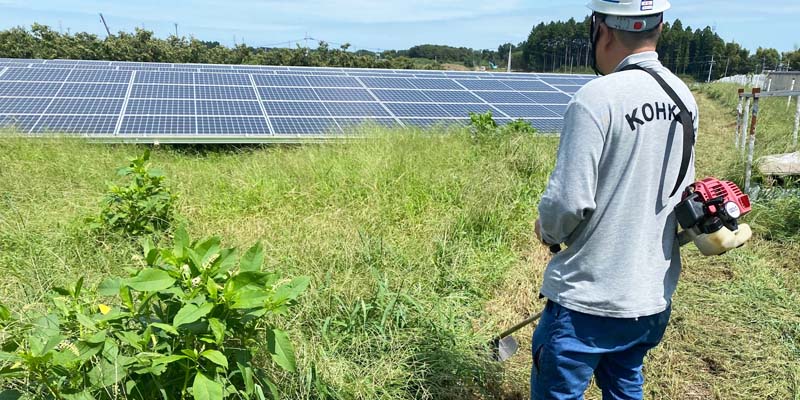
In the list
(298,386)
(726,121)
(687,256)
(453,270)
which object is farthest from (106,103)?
(726,121)

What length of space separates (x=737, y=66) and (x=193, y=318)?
69.2m

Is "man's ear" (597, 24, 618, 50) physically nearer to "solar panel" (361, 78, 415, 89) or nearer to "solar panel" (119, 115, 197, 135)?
"solar panel" (119, 115, 197, 135)

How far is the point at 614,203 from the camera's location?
1.46 m

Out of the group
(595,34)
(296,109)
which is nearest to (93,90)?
(296,109)

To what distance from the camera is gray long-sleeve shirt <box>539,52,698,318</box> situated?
54.1 inches

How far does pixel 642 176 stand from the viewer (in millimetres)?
1442

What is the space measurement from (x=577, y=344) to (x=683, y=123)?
72cm

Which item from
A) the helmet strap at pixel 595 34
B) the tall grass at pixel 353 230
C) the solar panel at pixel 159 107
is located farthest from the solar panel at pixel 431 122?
the helmet strap at pixel 595 34

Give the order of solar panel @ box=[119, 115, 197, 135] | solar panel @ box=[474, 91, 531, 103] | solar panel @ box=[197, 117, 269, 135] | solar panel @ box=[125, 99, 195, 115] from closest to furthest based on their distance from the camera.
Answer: solar panel @ box=[119, 115, 197, 135]
solar panel @ box=[197, 117, 269, 135]
solar panel @ box=[125, 99, 195, 115]
solar panel @ box=[474, 91, 531, 103]

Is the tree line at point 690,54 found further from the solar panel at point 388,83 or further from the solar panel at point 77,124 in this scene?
the solar panel at point 77,124

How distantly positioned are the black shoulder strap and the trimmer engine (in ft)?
0.18

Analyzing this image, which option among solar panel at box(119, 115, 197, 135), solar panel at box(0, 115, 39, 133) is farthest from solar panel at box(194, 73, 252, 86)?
solar panel at box(0, 115, 39, 133)

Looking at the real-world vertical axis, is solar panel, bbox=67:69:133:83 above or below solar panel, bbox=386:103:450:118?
above

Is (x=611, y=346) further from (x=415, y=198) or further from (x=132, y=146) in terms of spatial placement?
(x=132, y=146)
